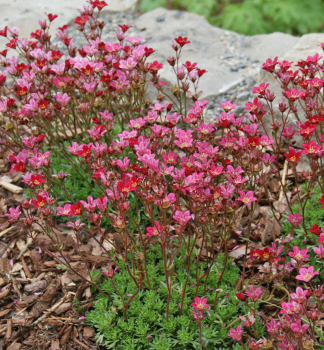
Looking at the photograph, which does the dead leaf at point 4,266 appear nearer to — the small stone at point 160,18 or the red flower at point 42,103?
the red flower at point 42,103

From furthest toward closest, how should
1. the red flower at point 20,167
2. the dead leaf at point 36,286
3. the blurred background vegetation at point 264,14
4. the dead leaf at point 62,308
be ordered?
1. the blurred background vegetation at point 264,14
2. the dead leaf at point 36,286
3. the dead leaf at point 62,308
4. the red flower at point 20,167

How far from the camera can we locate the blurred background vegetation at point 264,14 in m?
7.77

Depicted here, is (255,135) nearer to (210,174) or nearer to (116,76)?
(210,174)

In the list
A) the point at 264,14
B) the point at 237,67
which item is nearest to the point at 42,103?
the point at 237,67

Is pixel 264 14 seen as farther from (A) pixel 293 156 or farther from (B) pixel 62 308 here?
(B) pixel 62 308

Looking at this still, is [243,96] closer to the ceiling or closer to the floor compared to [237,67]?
closer to the floor

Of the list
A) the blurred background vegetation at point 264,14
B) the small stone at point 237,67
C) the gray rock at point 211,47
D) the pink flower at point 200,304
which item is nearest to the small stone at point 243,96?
the gray rock at point 211,47

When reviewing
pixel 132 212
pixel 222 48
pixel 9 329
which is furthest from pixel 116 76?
pixel 222 48

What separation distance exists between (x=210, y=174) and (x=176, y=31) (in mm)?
4639

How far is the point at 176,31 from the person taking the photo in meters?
6.98

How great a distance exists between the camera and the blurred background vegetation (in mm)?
7769

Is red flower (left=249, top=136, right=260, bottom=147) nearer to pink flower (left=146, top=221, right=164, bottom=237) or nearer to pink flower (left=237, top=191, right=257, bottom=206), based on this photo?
pink flower (left=237, top=191, right=257, bottom=206)

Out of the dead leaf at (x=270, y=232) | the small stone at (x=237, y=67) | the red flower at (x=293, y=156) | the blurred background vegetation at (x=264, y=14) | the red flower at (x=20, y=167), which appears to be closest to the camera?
the red flower at (x=293, y=156)

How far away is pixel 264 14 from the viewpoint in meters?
8.27
